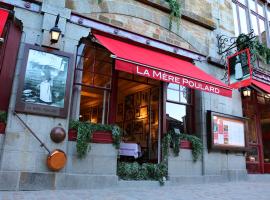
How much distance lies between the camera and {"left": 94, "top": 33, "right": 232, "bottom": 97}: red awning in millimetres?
6455

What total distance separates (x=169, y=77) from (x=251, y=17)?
827 centimetres

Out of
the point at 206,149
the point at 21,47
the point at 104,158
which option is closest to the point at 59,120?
the point at 104,158

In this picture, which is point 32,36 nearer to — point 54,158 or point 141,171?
point 54,158

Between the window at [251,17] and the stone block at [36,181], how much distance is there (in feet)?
30.4

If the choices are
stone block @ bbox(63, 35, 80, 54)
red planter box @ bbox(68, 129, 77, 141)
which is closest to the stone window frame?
stone block @ bbox(63, 35, 80, 54)

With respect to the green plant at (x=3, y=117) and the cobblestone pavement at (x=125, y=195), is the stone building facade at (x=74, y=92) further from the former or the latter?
the cobblestone pavement at (x=125, y=195)

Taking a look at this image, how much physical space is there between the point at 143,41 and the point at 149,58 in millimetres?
1097

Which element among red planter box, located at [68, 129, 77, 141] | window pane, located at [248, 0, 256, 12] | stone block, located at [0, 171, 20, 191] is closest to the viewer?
stone block, located at [0, 171, 20, 191]

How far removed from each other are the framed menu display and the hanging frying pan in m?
4.57

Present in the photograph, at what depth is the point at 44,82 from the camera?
21.4ft

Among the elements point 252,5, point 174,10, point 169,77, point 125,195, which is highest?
point 252,5

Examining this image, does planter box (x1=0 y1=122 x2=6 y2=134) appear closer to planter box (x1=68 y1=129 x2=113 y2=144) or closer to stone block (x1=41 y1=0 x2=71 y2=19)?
planter box (x1=68 y1=129 x2=113 y2=144)

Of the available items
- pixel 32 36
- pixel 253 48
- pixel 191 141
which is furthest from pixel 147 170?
pixel 253 48

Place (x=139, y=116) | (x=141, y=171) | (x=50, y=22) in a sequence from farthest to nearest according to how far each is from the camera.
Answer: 1. (x=139, y=116)
2. (x=141, y=171)
3. (x=50, y=22)
